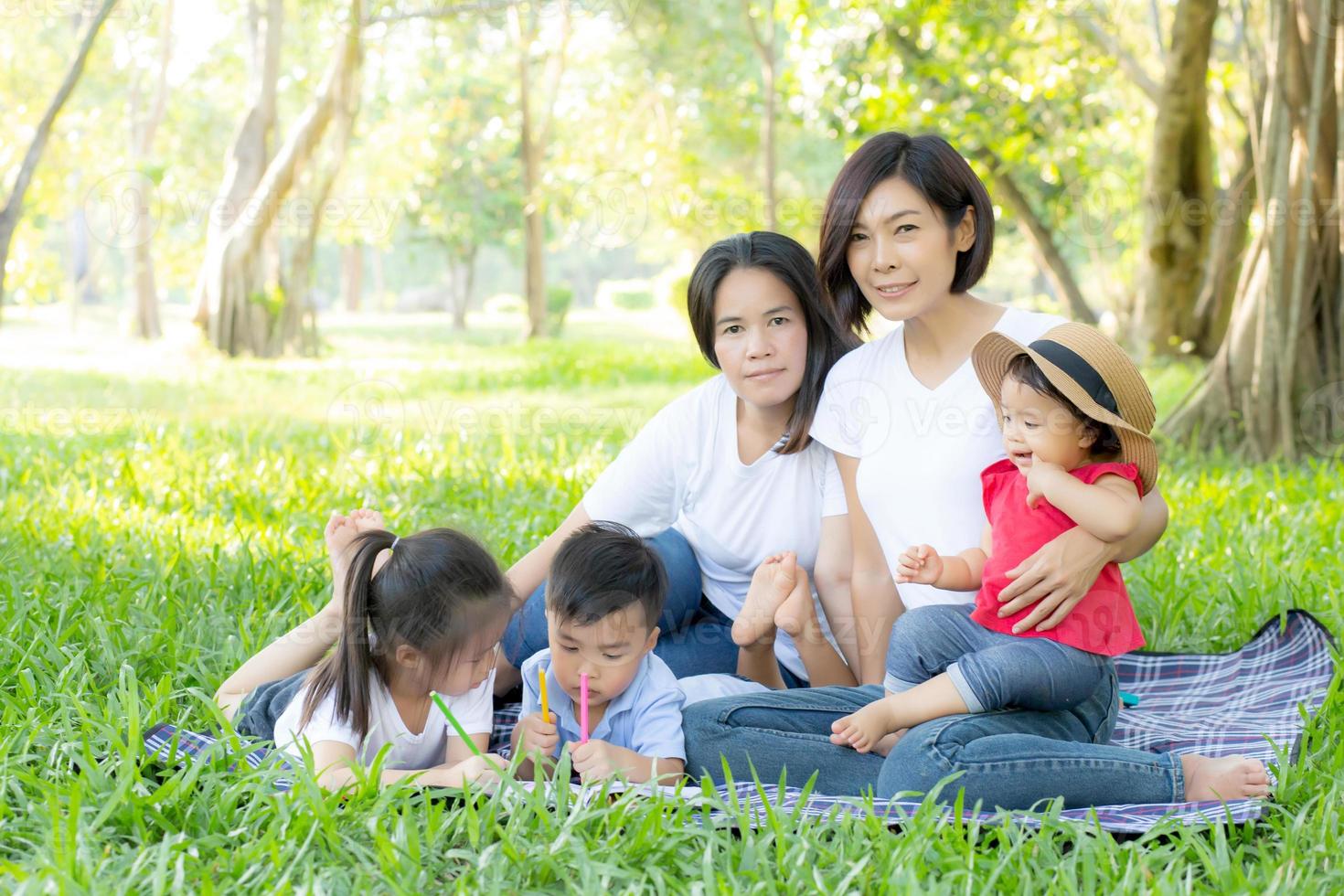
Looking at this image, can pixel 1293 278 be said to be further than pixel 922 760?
Yes

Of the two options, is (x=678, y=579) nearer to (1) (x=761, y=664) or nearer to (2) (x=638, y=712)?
(1) (x=761, y=664)

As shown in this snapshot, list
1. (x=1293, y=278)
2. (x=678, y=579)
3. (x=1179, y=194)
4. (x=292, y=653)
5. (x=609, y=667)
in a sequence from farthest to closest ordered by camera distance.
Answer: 1. (x=1179, y=194)
2. (x=1293, y=278)
3. (x=678, y=579)
4. (x=292, y=653)
5. (x=609, y=667)

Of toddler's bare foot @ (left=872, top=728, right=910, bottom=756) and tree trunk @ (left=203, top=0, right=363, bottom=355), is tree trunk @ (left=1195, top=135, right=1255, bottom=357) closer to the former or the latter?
toddler's bare foot @ (left=872, top=728, right=910, bottom=756)

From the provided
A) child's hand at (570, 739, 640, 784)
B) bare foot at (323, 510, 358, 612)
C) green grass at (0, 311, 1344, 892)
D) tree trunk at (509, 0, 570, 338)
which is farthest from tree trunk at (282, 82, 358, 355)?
child's hand at (570, 739, 640, 784)

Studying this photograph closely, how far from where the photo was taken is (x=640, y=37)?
20.5 m

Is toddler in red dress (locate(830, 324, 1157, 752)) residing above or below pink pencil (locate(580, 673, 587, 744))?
above

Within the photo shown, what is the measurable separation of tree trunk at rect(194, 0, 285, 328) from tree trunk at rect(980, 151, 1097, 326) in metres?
7.06

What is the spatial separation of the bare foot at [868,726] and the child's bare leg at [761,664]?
355 mm

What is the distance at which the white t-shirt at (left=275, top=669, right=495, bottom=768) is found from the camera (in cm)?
215

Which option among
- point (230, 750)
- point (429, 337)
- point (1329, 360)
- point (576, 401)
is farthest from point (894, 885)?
point (429, 337)

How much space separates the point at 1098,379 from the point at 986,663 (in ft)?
1.75

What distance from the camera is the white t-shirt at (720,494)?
2676 millimetres

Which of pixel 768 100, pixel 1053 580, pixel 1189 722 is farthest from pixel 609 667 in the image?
pixel 768 100

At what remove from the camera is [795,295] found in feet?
8.50
